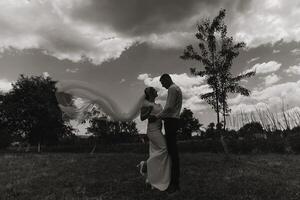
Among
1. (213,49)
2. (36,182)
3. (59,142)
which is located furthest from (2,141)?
(36,182)

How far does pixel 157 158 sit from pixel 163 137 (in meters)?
0.64

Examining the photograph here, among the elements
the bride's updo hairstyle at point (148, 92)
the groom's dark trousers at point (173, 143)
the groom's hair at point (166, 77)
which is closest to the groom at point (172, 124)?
the groom's dark trousers at point (173, 143)

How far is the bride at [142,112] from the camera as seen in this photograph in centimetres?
1012

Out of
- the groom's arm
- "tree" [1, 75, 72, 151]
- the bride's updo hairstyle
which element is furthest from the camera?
"tree" [1, 75, 72, 151]

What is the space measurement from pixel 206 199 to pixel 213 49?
1757 centimetres

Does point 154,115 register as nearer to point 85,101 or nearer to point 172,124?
point 172,124

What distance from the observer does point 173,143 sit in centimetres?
981

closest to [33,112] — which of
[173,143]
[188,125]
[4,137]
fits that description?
[4,137]

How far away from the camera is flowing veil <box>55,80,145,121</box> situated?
38.3 feet

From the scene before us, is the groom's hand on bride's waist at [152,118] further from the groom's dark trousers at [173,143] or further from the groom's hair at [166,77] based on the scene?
the groom's hair at [166,77]

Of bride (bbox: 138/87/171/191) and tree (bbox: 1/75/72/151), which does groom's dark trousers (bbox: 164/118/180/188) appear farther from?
tree (bbox: 1/75/72/151)

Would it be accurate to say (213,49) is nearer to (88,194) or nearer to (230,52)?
(230,52)

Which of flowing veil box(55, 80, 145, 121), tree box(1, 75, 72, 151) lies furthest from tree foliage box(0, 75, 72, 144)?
flowing veil box(55, 80, 145, 121)

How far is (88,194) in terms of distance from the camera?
996cm
